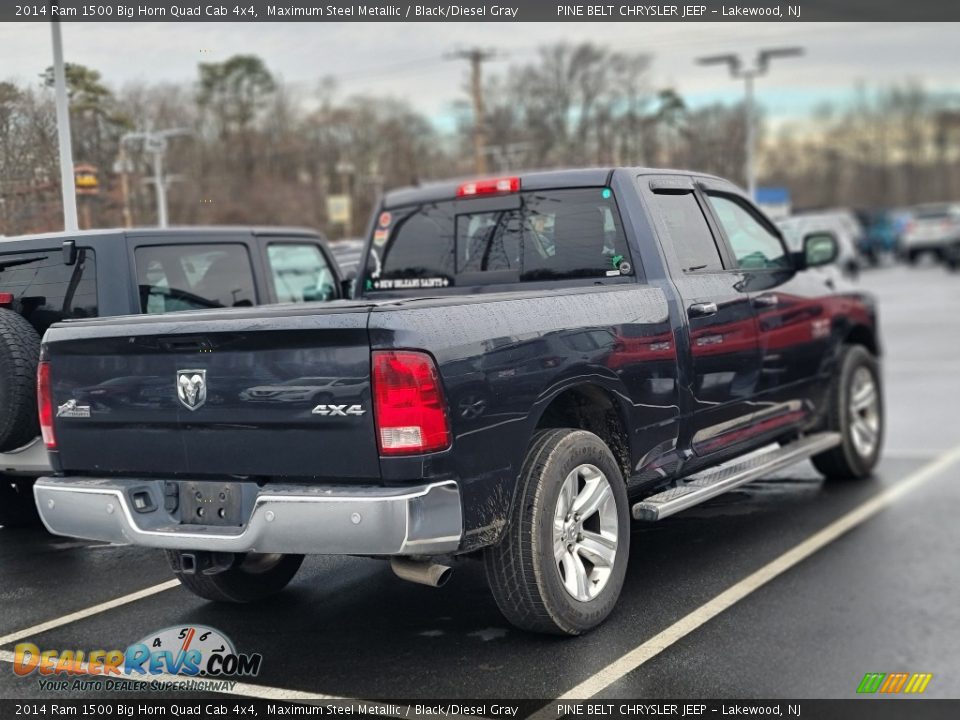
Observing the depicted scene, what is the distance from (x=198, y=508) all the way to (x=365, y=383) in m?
0.94

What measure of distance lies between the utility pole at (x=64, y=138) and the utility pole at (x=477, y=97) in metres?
12.3

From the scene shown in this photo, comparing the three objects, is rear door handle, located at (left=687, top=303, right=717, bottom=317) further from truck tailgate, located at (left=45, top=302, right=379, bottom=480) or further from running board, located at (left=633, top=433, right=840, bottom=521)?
truck tailgate, located at (left=45, top=302, right=379, bottom=480)

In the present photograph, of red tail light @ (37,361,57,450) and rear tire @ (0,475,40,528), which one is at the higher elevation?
Answer: red tail light @ (37,361,57,450)

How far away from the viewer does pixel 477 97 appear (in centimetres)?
2312

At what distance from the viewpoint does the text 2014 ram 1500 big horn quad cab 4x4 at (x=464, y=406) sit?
12.8 feet

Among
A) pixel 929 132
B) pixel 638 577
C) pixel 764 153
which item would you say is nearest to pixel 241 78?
pixel 638 577

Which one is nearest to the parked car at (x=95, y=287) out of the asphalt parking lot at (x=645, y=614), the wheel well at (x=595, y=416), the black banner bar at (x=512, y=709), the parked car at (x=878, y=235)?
the asphalt parking lot at (x=645, y=614)

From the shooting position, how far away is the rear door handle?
18.2 ft

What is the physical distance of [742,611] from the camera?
4926mm

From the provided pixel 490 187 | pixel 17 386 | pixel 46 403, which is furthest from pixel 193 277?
pixel 46 403

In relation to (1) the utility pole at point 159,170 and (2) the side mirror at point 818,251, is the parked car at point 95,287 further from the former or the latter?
(1) the utility pole at point 159,170

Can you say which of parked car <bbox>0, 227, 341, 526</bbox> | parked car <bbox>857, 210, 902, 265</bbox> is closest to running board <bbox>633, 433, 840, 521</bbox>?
parked car <bbox>0, 227, 341, 526</bbox>

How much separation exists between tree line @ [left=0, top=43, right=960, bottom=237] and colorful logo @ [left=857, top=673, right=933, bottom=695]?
19.9ft

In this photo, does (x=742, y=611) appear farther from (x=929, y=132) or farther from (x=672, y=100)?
(x=929, y=132)
